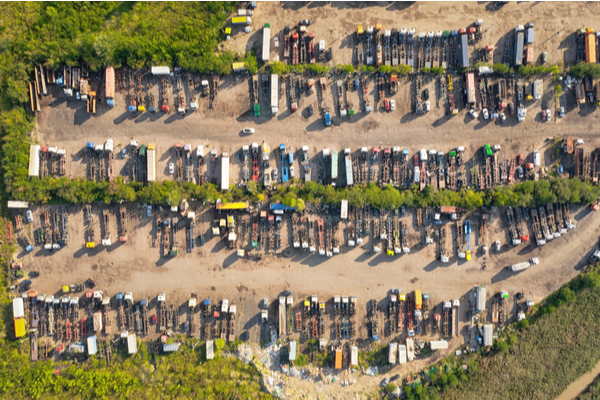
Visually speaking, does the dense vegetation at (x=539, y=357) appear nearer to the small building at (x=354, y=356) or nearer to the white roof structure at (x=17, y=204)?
the small building at (x=354, y=356)

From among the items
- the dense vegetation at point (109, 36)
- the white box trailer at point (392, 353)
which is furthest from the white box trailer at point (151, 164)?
the white box trailer at point (392, 353)

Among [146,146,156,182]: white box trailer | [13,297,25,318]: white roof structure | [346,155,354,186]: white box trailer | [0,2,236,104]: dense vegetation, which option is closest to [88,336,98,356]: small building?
[13,297,25,318]: white roof structure

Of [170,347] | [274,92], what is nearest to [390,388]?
[170,347]

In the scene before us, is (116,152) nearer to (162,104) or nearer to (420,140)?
(162,104)

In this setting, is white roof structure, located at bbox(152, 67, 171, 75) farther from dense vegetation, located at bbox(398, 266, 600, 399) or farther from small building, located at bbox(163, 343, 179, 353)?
dense vegetation, located at bbox(398, 266, 600, 399)

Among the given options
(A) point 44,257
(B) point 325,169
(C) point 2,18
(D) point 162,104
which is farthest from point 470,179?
(C) point 2,18

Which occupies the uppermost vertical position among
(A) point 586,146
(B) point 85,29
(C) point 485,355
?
(B) point 85,29

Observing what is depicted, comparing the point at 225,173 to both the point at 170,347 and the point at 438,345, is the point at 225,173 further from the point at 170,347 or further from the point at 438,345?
the point at 438,345
